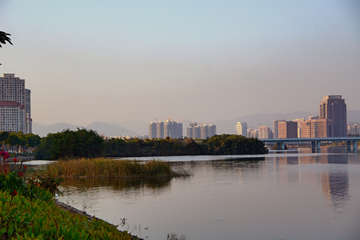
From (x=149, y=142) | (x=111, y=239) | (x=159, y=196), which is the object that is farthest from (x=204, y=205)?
(x=149, y=142)

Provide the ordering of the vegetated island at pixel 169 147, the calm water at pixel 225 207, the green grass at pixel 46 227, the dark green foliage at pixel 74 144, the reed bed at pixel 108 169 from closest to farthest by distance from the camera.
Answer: the green grass at pixel 46 227, the calm water at pixel 225 207, the reed bed at pixel 108 169, the dark green foliage at pixel 74 144, the vegetated island at pixel 169 147

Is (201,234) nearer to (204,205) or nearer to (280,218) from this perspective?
(280,218)

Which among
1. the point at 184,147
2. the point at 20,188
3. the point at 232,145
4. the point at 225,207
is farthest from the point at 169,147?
the point at 20,188

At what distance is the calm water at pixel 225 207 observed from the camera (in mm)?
14594

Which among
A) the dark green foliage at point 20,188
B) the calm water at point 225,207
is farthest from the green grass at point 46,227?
the calm water at point 225,207

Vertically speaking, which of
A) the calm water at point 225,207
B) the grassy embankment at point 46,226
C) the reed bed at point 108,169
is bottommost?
the calm water at point 225,207

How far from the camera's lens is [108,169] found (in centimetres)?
3406

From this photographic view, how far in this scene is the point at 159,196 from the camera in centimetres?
2353

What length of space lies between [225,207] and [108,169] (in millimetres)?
16720

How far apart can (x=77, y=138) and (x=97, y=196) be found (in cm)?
3680

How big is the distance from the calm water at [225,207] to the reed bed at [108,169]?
252 cm

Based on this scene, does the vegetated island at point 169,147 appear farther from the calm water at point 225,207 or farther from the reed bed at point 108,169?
the calm water at point 225,207

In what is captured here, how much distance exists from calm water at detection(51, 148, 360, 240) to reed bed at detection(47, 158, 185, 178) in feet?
8.27

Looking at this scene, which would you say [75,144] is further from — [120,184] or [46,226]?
[46,226]
